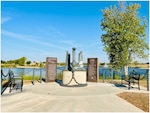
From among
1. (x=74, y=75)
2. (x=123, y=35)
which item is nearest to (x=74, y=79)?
(x=74, y=75)

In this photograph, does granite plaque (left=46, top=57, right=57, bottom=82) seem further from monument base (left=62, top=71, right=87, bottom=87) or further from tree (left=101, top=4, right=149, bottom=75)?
tree (left=101, top=4, right=149, bottom=75)

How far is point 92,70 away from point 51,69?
10.4ft

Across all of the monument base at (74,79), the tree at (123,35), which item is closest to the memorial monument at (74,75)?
the monument base at (74,79)

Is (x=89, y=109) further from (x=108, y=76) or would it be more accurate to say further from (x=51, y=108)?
(x=108, y=76)

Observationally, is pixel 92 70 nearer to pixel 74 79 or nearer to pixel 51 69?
pixel 51 69

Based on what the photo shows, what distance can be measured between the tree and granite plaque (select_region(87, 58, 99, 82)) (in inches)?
232

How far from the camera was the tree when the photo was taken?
19483 millimetres

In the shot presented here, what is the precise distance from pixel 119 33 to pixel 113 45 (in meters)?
1.41

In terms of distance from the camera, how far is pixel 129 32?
768 inches

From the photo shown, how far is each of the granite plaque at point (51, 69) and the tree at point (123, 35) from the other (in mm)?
7599

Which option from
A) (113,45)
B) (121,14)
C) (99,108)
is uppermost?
(121,14)

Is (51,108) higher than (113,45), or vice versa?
(113,45)

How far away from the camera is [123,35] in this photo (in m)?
19.5

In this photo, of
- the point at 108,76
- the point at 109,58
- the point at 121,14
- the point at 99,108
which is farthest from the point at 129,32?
the point at 99,108
